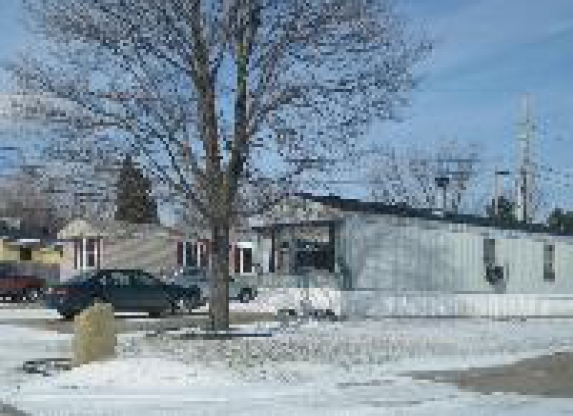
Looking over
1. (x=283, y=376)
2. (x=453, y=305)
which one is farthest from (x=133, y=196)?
(x=453, y=305)

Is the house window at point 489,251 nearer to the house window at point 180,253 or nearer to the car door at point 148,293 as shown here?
the car door at point 148,293

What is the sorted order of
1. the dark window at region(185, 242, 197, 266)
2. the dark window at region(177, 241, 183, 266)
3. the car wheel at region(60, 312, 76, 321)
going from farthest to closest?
the dark window at region(185, 242, 197, 266), the dark window at region(177, 241, 183, 266), the car wheel at region(60, 312, 76, 321)

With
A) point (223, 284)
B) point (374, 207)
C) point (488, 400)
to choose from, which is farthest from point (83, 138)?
point (374, 207)

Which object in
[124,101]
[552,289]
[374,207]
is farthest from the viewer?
[552,289]

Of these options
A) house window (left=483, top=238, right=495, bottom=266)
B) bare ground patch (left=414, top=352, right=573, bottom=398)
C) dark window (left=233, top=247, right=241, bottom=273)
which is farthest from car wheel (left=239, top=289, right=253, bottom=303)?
bare ground patch (left=414, top=352, right=573, bottom=398)

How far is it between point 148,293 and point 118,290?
116 cm

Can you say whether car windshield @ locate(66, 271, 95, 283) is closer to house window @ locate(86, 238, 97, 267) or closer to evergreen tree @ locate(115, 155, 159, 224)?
evergreen tree @ locate(115, 155, 159, 224)

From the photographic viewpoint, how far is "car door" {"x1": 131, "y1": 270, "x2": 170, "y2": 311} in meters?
36.1

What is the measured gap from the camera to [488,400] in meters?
14.8

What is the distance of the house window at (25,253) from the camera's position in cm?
7269

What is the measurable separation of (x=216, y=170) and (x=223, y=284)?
2.53 meters

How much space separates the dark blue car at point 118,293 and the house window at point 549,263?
1265cm

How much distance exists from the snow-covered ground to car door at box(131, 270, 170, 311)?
Result: 1077 cm

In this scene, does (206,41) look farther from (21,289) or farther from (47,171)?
(21,289)
